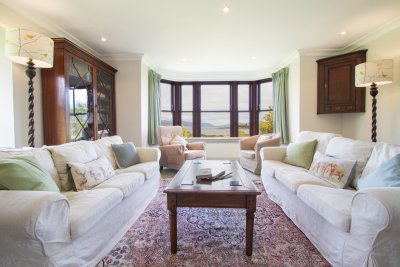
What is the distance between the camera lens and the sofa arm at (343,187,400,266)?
120 cm

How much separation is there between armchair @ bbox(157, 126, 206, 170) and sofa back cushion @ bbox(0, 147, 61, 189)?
2.46m

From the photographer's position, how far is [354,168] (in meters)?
2.08

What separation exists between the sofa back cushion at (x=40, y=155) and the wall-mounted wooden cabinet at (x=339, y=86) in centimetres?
435

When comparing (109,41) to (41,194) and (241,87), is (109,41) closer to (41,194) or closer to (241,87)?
(41,194)

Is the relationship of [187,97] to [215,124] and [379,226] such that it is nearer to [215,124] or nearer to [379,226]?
[215,124]

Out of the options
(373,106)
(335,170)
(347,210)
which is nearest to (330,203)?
(347,210)

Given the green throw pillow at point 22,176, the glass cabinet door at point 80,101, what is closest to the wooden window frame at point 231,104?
the glass cabinet door at point 80,101

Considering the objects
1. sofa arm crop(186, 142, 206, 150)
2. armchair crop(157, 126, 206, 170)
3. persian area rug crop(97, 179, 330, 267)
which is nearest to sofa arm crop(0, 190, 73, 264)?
persian area rug crop(97, 179, 330, 267)

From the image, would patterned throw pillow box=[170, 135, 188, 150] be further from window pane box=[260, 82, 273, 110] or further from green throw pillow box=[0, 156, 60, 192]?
green throw pillow box=[0, 156, 60, 192]

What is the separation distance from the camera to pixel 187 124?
6.08 meters

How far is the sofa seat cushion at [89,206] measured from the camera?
54.1 inches

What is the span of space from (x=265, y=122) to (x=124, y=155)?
400 cm

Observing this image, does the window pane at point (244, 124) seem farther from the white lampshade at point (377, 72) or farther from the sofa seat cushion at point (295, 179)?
the sofa seat cushion at point (295, 179)

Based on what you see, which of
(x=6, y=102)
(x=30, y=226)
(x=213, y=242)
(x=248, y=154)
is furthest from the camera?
(x=248, y=154)
